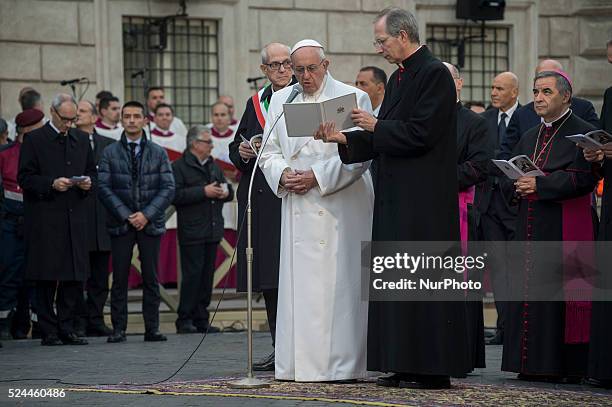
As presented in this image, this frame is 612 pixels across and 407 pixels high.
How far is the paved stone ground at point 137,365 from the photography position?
9055 mm

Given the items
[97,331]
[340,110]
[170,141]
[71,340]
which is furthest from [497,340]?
[170,141]

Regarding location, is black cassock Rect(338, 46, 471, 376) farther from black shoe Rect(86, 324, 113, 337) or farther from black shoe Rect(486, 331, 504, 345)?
black shoe Rect(86, 324, 113, 337)

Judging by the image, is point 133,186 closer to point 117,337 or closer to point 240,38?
point 117,337

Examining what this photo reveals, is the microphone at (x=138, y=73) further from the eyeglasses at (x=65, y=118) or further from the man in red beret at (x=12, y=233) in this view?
the eyeglasses at (x=65, y=118)

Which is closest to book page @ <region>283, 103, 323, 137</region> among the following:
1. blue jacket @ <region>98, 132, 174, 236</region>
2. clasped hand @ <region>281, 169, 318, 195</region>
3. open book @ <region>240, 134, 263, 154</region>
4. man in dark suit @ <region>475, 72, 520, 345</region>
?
clasped hand @ <region>281, 169, 318, 195</region>

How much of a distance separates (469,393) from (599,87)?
540 inches

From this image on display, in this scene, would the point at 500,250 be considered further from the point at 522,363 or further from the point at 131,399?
the point at 131,399

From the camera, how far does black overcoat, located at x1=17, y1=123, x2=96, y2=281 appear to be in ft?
45.9

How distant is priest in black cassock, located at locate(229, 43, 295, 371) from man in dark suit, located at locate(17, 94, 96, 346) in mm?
3002

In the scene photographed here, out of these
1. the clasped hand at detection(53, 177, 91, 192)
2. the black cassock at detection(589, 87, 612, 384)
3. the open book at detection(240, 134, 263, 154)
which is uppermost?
the open book at detection(240, 134, 263, 154)

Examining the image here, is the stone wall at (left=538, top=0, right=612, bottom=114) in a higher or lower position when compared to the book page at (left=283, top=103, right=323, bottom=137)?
higher

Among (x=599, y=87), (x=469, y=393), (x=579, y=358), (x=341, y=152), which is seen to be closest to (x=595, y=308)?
(x=579, y=358)

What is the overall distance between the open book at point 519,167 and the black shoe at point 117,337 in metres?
5.01

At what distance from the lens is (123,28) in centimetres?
2005
